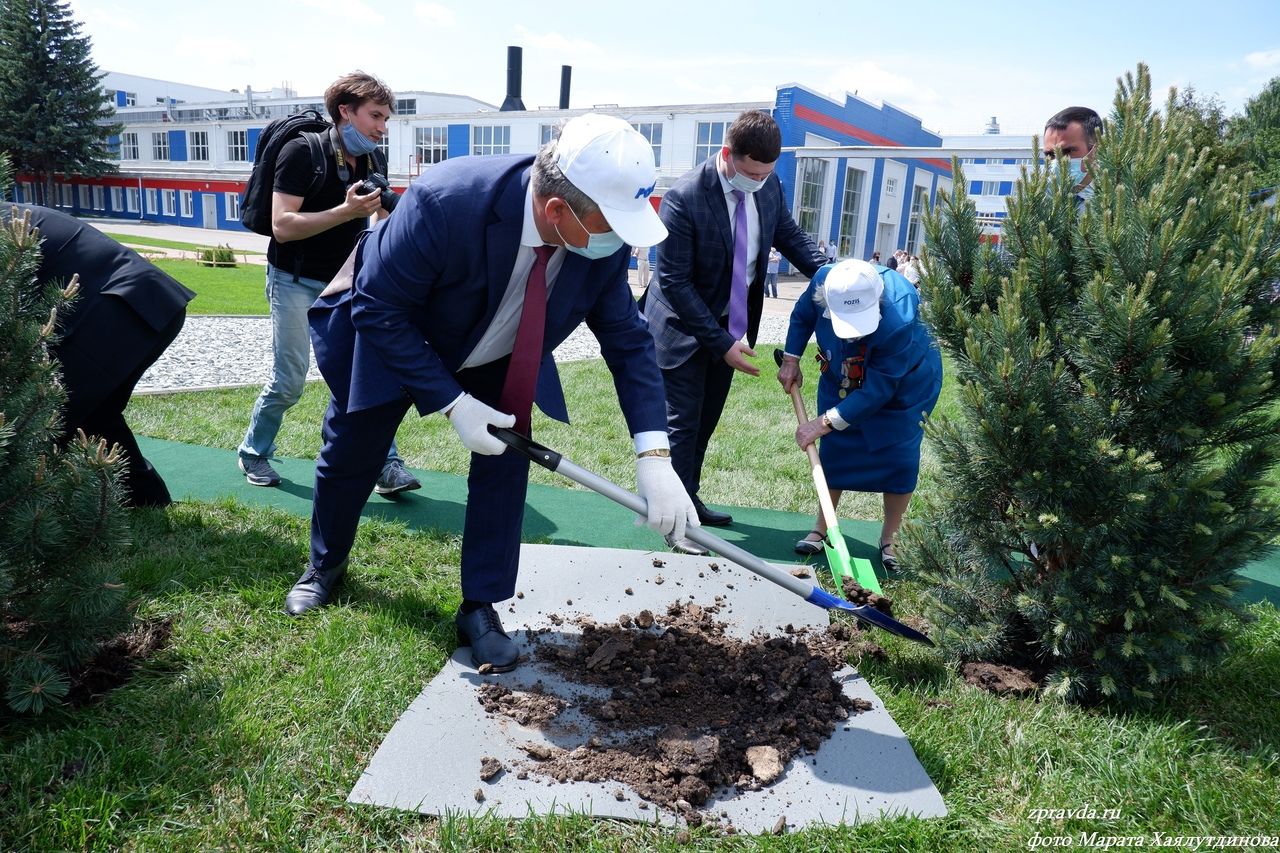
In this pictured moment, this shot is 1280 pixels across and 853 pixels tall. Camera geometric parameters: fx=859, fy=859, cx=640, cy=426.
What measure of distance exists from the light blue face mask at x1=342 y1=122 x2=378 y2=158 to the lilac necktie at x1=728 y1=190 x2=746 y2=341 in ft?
6.04

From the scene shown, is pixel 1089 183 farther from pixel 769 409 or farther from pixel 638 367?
pixel 769 409

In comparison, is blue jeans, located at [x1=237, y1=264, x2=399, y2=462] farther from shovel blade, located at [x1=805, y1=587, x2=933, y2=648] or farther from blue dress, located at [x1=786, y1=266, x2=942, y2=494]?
shovel blade, located at [x1=805, y1=587, x2=933, y2=648]

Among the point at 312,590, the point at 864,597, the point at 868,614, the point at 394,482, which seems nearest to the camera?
the point at 868,614

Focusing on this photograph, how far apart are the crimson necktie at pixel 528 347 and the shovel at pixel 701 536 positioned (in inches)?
4.2

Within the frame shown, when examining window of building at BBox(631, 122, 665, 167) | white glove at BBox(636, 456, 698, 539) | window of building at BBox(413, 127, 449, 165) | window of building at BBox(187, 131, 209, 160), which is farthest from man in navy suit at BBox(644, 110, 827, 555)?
window of building at BBox(187, 131, 209, 160)

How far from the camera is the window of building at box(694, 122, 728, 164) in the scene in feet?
101

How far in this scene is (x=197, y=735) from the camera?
7.72ft

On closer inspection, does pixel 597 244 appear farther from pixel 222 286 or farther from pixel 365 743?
pixel 222 286

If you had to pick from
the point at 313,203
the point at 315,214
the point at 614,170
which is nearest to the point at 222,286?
the point at 313,203

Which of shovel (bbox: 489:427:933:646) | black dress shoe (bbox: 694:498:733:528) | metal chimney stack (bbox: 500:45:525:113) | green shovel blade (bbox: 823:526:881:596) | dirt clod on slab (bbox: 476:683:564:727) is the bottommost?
black dress shoe (bbox: 694:498:733:528)

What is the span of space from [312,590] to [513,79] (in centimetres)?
4150

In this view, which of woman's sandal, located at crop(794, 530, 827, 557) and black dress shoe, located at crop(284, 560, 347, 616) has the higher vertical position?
black dress shoe, located at crop(284, 560, 347, 616)

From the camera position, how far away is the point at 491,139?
37688mm

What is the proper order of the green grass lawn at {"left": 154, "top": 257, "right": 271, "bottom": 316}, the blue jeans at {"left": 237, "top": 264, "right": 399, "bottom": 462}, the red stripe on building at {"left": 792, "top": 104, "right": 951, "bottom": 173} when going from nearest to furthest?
1. the blue jeans at {"left": 237, "top": 264, "right": 399, "bottom": 462}
2. the green grass lawn at {"left": 154, "top": 257, "right": 271, "bottom": 316}
3. the red stripe on building at {"left": 792, "top": 104, "right": 951, "bottom": 173}
